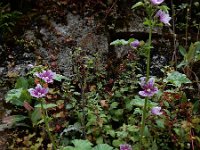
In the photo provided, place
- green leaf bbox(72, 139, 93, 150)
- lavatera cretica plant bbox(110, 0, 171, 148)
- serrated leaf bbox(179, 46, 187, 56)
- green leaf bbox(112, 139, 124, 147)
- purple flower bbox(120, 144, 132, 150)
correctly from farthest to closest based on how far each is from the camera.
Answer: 1. serrated leaf bbox(179, 46, 187, 56)
2. green leaf bbox(112, 139, 124, 147)
3. purple flower bbox(120, 144, 132, 150)
4. green leaf bbox(72, 139, 93, 150)
5. lavatera cretica plant bbox(110, 0, 171, 148)

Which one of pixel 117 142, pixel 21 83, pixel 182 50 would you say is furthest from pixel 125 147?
pixel 182 50

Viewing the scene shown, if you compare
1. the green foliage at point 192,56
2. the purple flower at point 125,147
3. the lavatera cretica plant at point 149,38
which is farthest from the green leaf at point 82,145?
the green foliage at point 192,56

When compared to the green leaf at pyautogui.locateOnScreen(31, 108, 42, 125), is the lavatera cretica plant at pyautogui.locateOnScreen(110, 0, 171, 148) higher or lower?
higher

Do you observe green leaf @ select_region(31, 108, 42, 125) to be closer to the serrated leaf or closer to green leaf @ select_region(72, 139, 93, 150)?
green leaf @ select_region(72, 139, 93, 150)

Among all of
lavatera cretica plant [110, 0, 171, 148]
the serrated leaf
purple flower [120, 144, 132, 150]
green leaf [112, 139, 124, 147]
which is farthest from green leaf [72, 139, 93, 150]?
the serrated leaf

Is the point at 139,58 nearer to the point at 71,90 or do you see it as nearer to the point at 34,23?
the point at 71,90

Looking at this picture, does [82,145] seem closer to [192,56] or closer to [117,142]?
[117,142]

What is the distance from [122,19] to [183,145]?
1.41 metres

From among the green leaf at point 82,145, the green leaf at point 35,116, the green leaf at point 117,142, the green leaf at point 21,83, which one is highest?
the green leaf at point 21,83

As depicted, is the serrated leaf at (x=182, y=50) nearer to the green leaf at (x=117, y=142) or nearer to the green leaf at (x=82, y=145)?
the green leaf at (x=117, y=142)

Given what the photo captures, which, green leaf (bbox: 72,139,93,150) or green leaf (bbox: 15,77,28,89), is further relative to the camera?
green leaf (bbox: 15,77,28,89)

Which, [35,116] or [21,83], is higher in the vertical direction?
[21,83]

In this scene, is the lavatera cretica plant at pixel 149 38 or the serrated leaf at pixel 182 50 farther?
the serrated leaf at pixel 182 50

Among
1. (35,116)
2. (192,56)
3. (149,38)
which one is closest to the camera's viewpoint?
(149,38)
